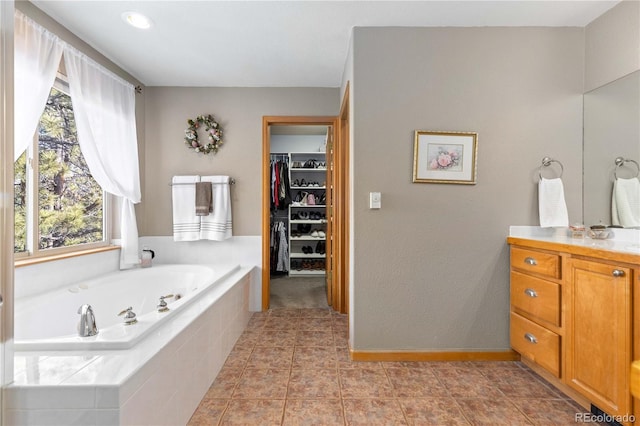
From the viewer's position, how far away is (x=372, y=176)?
2094mm

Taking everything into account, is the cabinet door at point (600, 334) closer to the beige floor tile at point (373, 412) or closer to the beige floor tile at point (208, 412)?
the beige floor tile at point (373, 412)

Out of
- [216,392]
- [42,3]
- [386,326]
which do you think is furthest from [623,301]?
[42,3]

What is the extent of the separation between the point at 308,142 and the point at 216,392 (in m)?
3.84

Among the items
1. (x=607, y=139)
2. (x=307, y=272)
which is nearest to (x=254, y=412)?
(x=607, y=139)

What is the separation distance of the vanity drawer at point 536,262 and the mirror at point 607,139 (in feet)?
1.86

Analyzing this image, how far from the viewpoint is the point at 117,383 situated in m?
0.97

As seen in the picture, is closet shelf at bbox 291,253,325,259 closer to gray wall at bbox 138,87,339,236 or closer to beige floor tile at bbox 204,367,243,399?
gray wall at bbox 138,87,339,236

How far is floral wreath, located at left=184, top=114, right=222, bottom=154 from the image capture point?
9.93ft

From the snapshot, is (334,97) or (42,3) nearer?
(42,3)

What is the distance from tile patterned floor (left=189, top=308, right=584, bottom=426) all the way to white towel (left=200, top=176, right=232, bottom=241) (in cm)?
114

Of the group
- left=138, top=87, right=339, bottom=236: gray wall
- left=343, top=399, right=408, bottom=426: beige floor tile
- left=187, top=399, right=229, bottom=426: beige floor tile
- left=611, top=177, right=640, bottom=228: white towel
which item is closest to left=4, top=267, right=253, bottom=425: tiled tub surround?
left=187, top=399, right=229, bottom=426: beige floor tile

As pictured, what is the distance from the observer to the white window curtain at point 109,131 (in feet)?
7.20

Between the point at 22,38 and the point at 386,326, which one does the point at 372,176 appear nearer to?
the point at 386,326

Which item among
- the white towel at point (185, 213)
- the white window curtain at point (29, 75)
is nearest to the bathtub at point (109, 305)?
the white towel at point (185, 213)
